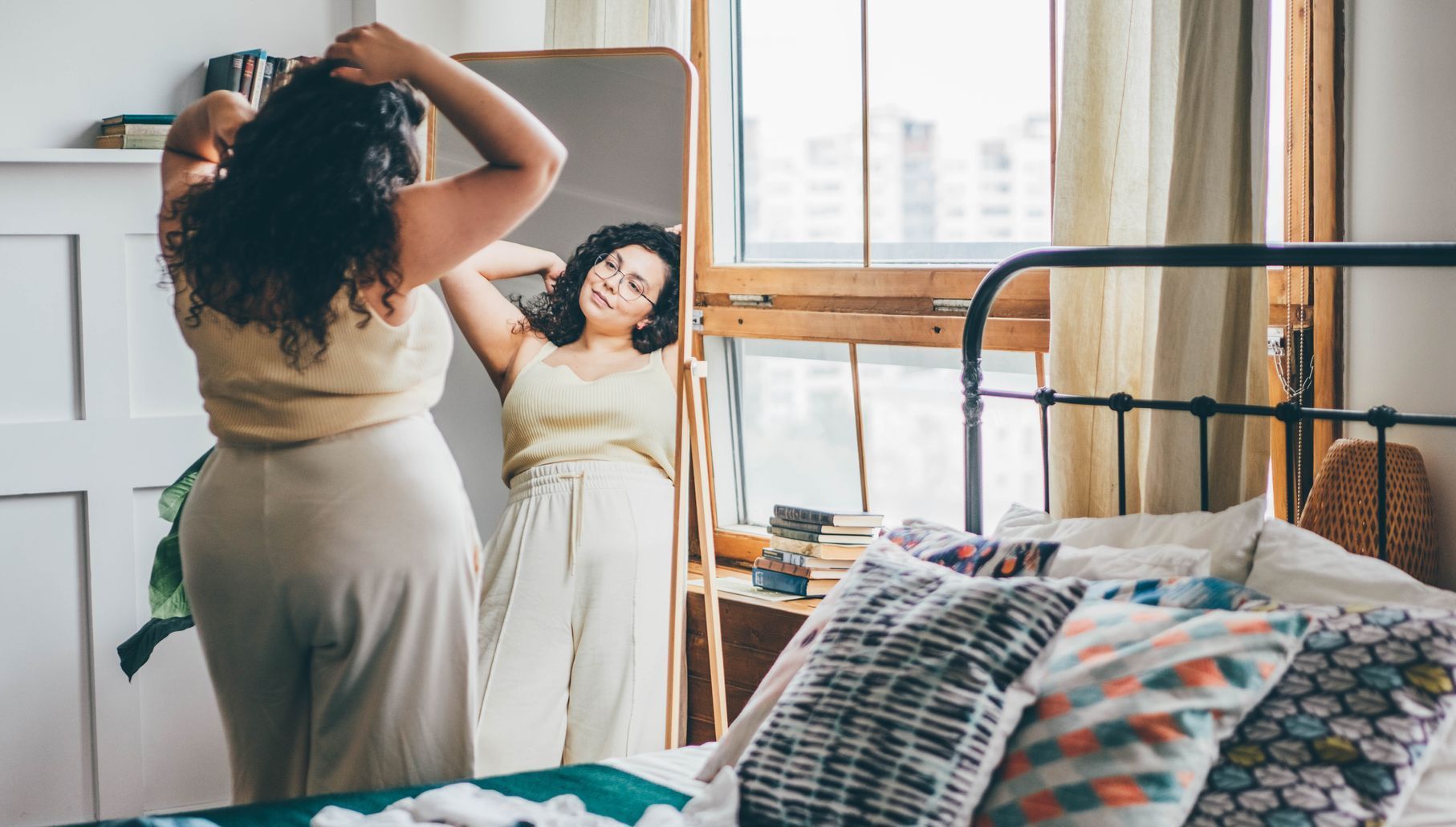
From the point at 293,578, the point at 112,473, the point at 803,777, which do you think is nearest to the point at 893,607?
the point at 803,777

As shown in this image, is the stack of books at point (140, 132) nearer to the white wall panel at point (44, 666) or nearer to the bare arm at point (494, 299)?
the white wall panel at point (44, 666)

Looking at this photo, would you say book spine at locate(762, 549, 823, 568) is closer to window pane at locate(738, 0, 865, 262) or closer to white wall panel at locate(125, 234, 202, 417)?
window pane at locate(738, 0, 865, 262)

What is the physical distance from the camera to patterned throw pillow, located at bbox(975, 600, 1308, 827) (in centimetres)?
137

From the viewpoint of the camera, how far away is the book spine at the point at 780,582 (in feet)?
8.82

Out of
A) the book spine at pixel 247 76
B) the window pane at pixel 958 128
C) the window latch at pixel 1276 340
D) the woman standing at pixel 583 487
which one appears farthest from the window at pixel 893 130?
the book spine at pixel 247 76

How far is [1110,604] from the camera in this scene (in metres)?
1.63

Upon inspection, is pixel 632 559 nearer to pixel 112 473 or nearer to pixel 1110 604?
pixel 1110 604

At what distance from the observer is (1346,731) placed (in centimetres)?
137

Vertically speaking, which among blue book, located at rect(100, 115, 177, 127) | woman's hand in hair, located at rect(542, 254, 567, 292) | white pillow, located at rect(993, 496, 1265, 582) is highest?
blue book, located at rect(100, 115, 177, 127)


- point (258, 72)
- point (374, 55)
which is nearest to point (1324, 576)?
point (374, 55)

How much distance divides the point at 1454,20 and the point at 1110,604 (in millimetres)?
960

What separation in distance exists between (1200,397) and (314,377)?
4.61 ft

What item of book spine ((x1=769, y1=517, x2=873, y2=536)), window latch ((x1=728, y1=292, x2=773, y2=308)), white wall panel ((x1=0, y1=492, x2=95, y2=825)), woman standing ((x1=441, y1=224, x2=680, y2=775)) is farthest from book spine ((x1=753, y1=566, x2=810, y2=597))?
white wall panel ((x1=0, y1=492, x2=95, y2=825))

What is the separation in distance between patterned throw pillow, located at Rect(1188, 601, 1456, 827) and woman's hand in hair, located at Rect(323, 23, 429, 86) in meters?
1.64
